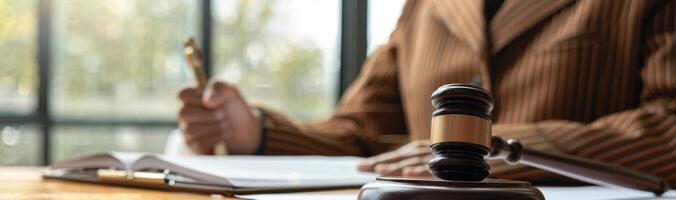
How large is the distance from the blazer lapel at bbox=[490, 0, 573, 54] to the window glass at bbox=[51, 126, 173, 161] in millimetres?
3472

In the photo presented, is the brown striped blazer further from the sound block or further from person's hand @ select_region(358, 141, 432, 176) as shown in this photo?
the sound block

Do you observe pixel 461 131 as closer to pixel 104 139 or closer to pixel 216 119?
pixel 216 119

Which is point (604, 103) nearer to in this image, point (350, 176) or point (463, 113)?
point (350, 176)

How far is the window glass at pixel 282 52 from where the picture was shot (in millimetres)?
4648

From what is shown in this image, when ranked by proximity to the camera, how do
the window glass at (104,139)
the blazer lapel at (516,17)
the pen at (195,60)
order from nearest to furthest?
1. the pen at (195,60)
2. the blazer lapel at (516,17)
3. the window glass at (104,139)

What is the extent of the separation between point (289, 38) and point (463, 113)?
14.2ft

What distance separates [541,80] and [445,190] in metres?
0.78

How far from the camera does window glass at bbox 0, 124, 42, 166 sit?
430cm

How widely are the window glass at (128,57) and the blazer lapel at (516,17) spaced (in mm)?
3403

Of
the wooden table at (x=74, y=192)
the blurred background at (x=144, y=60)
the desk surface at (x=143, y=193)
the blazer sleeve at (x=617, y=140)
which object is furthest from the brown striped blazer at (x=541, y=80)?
the blurred background at (x=144, y=60)

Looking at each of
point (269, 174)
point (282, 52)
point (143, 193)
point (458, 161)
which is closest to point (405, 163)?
point (269, 174)

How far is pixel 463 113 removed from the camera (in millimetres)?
493

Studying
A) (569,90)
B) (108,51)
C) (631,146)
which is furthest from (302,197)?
(108,51)

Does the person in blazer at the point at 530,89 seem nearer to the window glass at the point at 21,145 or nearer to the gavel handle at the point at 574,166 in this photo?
the gavel handle at the point at 574,166
